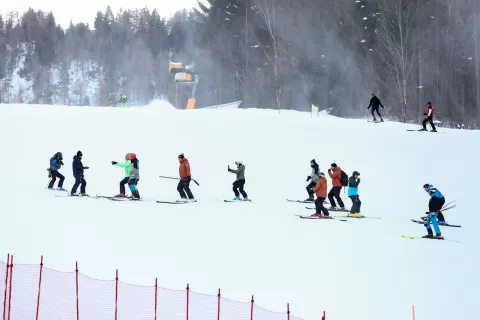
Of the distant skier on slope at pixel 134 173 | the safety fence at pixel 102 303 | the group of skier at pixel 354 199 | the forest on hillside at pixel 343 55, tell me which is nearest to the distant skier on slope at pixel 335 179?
the group of skier at pixel 354 199

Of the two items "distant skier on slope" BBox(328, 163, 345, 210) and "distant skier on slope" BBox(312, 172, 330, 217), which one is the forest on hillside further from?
"distant skier on slope" BBox(312, 172, 330, 217)

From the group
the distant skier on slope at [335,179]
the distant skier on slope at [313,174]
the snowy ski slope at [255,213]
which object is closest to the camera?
the snowy ski slope at [255,213]

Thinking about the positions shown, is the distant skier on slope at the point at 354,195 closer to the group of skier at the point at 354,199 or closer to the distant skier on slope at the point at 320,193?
the group of skier at the point at 354,199

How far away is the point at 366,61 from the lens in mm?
53125

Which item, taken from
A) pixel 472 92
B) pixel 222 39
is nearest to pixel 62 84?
pixel 222 39

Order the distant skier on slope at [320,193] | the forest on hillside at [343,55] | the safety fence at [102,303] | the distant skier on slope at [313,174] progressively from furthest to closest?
the forest on hillside at [343,55] → the distant skier on slope at [313,174] → the distant skier on slope at [320,193] → the safety fence at [102,303]

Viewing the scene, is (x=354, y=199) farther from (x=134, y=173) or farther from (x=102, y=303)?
(x=102, y=303)

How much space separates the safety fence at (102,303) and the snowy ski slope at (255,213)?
51 cm

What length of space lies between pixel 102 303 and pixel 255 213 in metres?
7.93

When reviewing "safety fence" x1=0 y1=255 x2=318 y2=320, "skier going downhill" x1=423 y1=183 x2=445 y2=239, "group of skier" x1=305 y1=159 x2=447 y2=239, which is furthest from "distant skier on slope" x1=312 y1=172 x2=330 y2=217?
"safety fence" x1=0 y1=255 x2=318 y2=320

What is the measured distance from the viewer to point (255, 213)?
16.4 meters

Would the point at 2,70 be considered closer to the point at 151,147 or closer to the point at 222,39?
the point at 222,39

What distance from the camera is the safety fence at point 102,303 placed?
8508mm

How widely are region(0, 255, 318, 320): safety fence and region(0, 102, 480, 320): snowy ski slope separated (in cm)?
51
